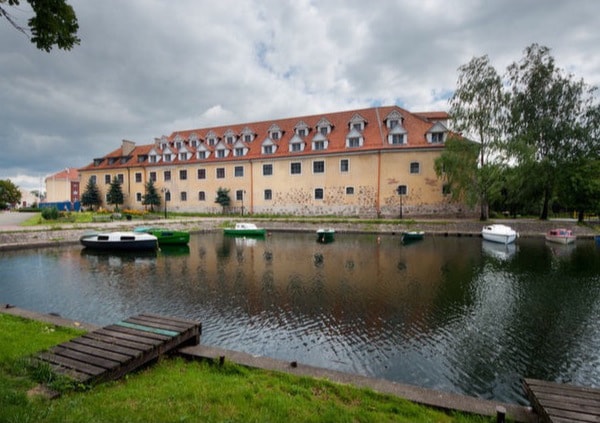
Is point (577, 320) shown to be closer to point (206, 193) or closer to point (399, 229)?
point (399, 229)

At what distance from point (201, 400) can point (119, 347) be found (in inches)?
80.3

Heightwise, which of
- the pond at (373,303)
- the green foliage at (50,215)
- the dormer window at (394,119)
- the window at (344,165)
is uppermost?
the dormer window at (394,119)

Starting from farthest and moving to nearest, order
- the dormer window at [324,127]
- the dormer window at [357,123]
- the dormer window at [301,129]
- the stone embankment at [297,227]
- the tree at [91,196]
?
the tree at [91,196] < the dormer window at [301,129] < the dormer window at [324,127] < the dormer window at [357,123] < the stone embankment at [297,227]

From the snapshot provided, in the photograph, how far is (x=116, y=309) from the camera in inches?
394

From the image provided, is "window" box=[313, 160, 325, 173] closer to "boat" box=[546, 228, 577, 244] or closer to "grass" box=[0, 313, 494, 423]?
"boat" box=[546, 228, 577, 244]

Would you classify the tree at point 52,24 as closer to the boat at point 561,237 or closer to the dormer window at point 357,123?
the boat at point 561,237

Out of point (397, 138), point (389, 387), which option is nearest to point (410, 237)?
point (397, 138)

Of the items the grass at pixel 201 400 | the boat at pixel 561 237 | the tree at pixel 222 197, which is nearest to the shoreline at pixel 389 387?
the grass at pixel 201 400

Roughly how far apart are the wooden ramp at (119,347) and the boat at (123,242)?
16.9 m

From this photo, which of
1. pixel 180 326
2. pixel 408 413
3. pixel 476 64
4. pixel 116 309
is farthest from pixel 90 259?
pixel 476 64

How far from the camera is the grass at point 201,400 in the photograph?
357cm

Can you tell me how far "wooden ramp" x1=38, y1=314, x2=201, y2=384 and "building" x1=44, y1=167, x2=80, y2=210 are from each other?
3260 inches

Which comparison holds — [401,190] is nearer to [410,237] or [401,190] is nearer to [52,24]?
[410,237]

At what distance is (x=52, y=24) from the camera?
456 cm
